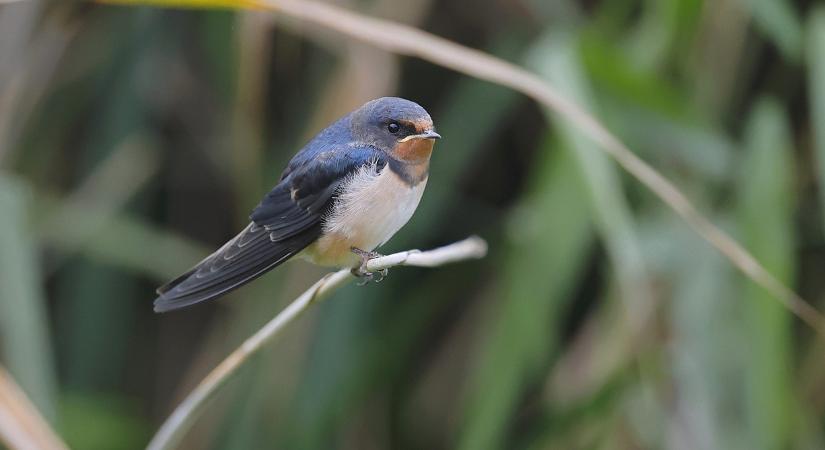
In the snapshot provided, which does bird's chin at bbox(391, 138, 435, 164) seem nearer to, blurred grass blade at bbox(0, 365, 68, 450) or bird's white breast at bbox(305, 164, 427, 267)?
bird's white breast at bbox(305, 164, 427, 267)

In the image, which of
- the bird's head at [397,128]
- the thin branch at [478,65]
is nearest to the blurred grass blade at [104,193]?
the thin branch at [478,65]

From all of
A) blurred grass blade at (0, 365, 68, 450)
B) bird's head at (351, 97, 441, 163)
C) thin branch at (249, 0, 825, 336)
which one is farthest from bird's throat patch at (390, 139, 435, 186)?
blurred grass blade at (0, 365, 68, 450)

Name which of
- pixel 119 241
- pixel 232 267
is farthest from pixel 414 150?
pixel 119 241

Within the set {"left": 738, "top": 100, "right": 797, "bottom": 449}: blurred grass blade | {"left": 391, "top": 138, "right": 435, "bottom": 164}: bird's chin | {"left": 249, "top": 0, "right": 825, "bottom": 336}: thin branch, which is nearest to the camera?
{"left": 391, "top": 138, "right": 435, "bottom": 164}: bird's chin

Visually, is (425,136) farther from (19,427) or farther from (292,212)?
(19,427)

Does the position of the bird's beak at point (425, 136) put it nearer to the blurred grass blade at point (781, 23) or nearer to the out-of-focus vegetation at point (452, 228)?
the out-of-focus vegetation at point (452, 228)

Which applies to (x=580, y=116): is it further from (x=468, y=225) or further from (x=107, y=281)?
(x=107, y=281)
